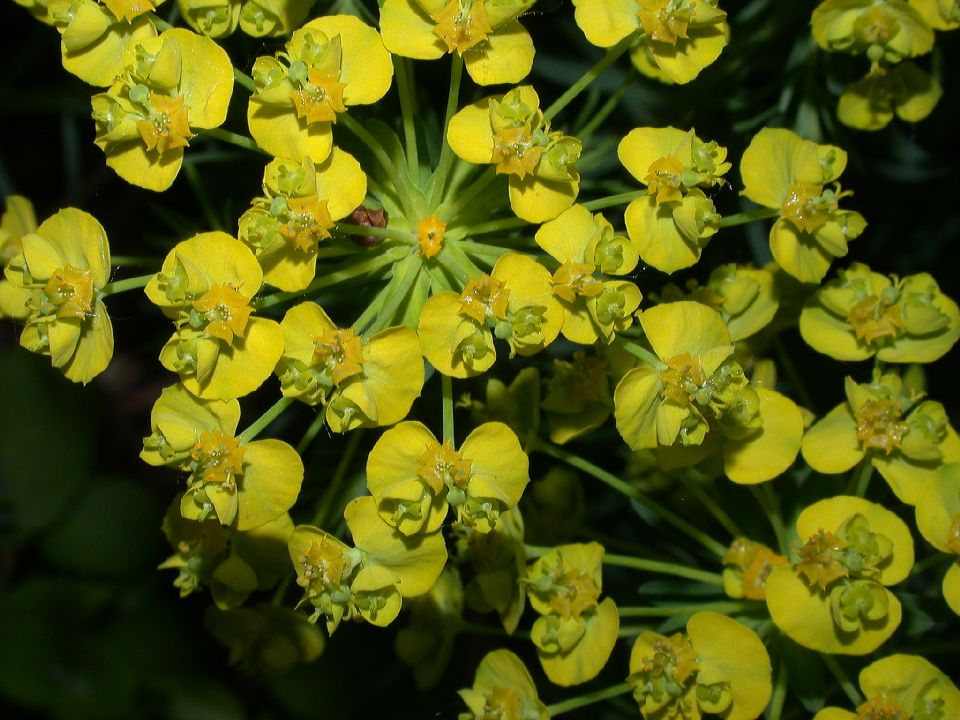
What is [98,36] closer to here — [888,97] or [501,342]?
[501,342]

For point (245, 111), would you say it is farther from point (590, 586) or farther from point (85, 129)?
point (85, 129)

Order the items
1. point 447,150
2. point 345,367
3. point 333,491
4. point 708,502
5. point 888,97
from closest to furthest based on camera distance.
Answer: point 345,367, point 447,150, point 333,491, point 708,502, point 888,97

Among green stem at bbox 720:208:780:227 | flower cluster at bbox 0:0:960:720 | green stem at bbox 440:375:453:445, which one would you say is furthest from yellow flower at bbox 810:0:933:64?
green stem at bbox 440:375:453:445

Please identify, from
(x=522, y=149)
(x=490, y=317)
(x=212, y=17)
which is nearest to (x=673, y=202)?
(x=522, y=149)

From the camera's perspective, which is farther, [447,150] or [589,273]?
[447,150]

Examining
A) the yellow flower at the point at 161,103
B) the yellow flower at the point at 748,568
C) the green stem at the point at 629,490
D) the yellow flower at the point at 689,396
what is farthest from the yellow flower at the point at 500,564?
the yellow flower at the point at 161,103

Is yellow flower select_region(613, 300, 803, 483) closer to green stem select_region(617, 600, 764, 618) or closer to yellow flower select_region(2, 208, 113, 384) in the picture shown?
green stem select_region(617, 600, 764, 618)
